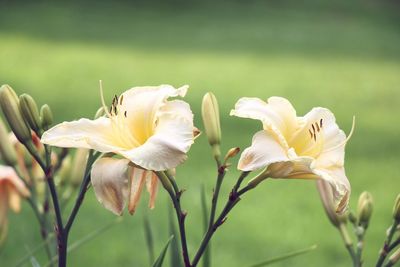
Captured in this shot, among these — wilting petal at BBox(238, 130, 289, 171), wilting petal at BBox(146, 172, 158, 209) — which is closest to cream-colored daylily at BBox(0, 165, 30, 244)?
wilting petal at BBox(146, 172, 158, 209)

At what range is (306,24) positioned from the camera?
788 cm

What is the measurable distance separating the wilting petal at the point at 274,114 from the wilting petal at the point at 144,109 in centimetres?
6

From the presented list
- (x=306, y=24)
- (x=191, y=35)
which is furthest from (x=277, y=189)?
(x=306, y=24)

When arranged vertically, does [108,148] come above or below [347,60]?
above

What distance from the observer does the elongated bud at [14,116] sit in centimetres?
77

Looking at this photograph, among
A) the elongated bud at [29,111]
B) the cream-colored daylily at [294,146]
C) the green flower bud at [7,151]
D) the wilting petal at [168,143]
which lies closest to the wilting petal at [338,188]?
the cream-colored daylily at [294,146]

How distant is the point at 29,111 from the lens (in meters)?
0.76

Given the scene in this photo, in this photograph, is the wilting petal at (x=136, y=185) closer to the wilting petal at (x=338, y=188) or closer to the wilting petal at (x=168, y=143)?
the wilting petal at (x=168, y=143)

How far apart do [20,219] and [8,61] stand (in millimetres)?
2699

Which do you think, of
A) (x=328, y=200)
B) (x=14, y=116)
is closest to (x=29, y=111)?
(x=14, y=116)

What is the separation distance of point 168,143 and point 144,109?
0.09m

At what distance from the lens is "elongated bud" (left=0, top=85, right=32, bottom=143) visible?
2.52 ft

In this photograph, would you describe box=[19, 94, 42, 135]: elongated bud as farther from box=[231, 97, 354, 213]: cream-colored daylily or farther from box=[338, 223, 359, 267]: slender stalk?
box=[338, 223, 359, 267]: slender stalk

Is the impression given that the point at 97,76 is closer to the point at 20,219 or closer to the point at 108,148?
the point at 20,219
